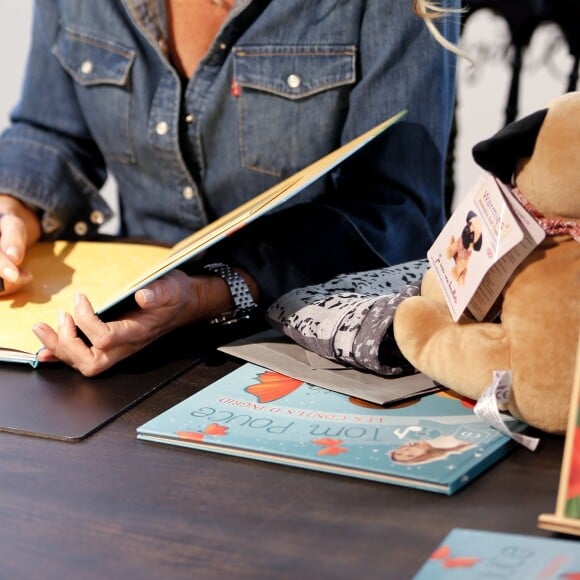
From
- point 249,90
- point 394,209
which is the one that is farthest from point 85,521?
point 249,90

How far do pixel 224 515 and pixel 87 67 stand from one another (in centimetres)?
83

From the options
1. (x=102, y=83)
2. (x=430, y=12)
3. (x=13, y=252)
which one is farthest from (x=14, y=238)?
(x=430, y=12)

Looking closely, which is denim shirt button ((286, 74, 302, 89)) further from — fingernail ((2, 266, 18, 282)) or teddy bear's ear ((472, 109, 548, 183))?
teddy bear's ear ((472, 109, 548, 183))

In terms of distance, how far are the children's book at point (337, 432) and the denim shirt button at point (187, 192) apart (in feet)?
1.61

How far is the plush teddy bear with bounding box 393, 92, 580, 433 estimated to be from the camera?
0.58 m

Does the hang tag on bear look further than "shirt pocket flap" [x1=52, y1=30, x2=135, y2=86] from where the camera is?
No

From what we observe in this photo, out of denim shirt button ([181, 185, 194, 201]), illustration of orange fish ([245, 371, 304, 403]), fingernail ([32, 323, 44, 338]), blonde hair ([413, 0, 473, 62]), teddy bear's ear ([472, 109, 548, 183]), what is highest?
blonde hair ([413, 0, 473, 62])

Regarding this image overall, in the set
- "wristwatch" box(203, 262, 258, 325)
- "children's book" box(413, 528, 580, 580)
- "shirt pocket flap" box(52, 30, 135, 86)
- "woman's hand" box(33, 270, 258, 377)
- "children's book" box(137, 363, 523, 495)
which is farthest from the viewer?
"shirt pocket flap" box(52, 30, 135, 86)

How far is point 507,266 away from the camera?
607 mm

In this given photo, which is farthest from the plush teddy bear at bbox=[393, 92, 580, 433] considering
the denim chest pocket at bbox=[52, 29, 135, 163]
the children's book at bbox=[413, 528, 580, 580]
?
the denim chest pocket at bbox=[52, 29, 135, 163]

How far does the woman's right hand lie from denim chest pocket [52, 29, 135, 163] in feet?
0.51

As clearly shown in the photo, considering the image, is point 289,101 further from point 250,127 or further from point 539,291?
point 539,291

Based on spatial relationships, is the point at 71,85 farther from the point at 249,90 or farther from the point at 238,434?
the point at 238,434

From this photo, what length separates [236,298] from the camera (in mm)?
901
